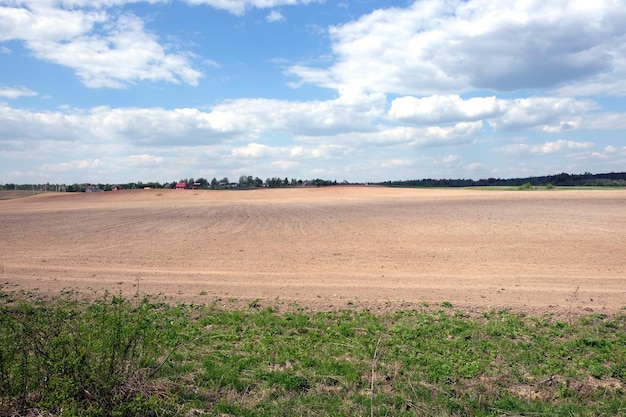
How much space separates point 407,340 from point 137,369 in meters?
4.13

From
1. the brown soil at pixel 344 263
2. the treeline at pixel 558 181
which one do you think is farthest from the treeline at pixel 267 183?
the brown soil at pixel 344 263

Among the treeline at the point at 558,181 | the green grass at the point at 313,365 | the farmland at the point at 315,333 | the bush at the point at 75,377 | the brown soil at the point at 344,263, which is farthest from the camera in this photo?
the treeline at the point at 558,181

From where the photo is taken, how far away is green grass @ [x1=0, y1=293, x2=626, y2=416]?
5.30m

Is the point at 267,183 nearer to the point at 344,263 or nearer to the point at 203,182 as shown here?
the point at 203,182

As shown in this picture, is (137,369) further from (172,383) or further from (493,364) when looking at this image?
(493,364)

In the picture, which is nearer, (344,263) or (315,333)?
(315,333)

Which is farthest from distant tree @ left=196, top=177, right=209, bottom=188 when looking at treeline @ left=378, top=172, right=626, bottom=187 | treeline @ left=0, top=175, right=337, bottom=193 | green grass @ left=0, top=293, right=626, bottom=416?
green grass @ left=0, top=293, right=626, bottom=416

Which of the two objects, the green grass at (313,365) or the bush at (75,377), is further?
the green grass at (313,365)

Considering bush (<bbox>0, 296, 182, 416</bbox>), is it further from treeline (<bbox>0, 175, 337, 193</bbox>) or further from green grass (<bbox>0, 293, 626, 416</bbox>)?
treeline (<bbox>0, 175, 337, 193</bbox>)

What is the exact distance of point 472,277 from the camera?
13156 mm

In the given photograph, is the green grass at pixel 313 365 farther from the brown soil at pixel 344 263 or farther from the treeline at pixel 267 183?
the treeline at pixel 267 183

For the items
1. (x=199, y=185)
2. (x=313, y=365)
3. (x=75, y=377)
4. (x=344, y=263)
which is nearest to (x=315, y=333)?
(x=313, y=365)

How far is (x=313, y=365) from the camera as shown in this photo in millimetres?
6926

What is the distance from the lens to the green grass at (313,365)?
17.4ft
